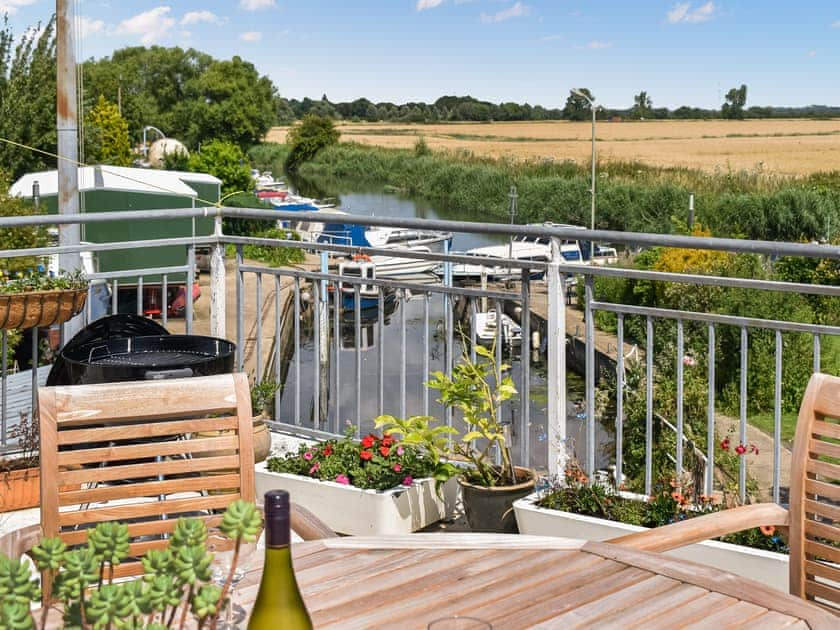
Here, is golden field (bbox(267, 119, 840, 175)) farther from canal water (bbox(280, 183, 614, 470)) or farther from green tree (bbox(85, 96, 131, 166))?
canal water (bbox(280, 183, 614, 470))

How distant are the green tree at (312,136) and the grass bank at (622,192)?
870 centimetres

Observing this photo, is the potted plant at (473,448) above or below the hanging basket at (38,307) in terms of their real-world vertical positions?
below

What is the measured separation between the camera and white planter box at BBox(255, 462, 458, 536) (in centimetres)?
421

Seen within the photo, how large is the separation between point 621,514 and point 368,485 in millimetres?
1011

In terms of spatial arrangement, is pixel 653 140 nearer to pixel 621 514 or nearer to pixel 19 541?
pixel 621 514

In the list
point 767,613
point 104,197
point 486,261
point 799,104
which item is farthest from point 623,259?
point 799,104

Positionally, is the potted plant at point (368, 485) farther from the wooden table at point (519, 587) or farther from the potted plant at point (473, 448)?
the wooden table at point (519, 587)

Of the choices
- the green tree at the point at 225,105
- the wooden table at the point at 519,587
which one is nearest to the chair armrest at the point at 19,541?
the wooden table at the point at 519,587

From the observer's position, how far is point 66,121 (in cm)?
1286

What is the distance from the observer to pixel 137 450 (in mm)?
2135

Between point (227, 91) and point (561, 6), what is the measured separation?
52948mm

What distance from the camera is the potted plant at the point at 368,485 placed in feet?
13.9

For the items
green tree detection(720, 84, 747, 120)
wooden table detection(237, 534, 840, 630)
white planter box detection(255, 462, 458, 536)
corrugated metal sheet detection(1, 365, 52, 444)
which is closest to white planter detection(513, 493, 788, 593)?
white planter box detection(255, 462, 458, 536)

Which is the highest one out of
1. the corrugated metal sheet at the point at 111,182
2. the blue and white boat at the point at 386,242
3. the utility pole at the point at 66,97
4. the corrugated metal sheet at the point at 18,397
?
the utility pole at the point at 66,97
